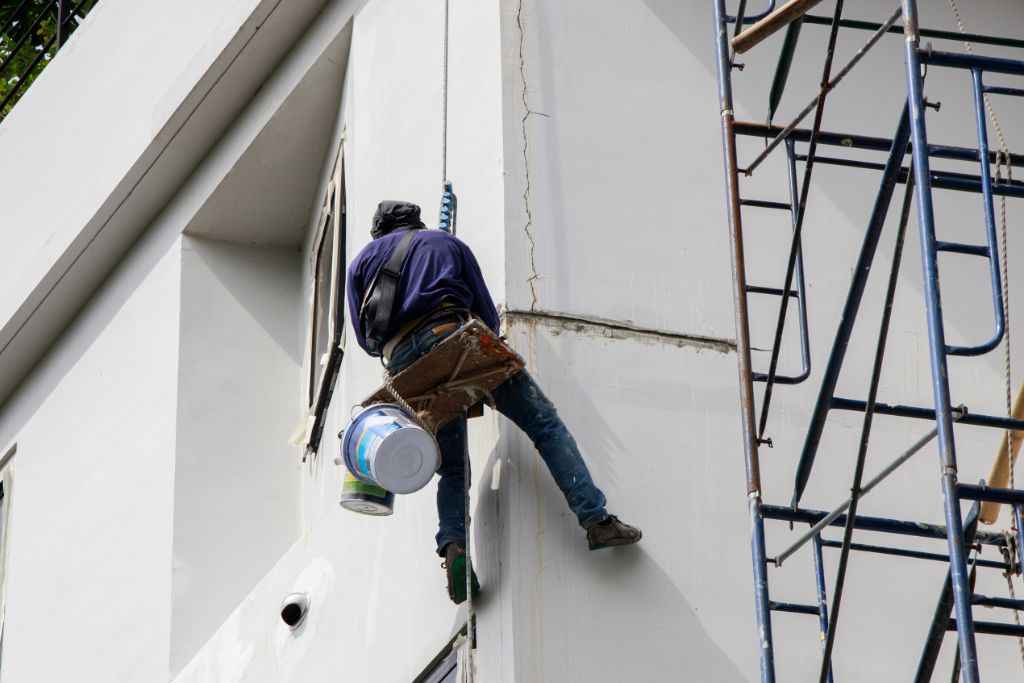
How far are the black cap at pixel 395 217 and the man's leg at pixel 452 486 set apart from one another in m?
0.97

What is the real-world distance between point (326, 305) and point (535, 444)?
4.12 m

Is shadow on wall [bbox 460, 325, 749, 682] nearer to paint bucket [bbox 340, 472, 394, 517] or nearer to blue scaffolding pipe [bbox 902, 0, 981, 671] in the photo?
paint bucket [bbox 340, 472, 394, 517]

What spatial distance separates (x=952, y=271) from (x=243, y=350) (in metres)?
5.21

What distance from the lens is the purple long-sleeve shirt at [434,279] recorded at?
23.7ft

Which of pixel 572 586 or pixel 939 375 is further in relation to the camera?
pixel 572 586

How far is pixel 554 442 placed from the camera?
23.3 ft

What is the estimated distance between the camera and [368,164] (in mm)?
9625

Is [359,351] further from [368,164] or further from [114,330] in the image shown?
[114,330]

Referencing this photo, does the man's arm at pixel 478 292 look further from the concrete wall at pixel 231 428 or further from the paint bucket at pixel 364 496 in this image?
the concrete wall at pixel 231 428

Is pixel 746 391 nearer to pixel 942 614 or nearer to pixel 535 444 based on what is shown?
pixel 942 614

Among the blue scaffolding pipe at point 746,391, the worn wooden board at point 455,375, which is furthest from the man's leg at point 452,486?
the blue scaffolding pipe at point 746,391

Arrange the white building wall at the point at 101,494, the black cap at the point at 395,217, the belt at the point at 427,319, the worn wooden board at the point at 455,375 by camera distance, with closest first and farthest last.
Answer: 1. the worn wooden board at the point at 455,375
2. the belt at the point at 427,319
3. the black cap at the point at 395,217
4. the white building wall at the point at 101,494

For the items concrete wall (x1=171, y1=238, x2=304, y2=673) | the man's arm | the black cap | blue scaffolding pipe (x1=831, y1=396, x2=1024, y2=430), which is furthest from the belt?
concrete wall (x1=171, y1=238, x2=304, y2=673)

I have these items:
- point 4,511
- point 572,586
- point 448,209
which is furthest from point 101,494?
point 572,586
